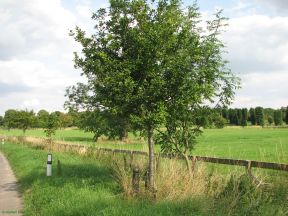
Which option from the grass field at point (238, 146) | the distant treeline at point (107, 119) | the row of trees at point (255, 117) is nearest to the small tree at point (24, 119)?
the distant treeline at point (107, 119)

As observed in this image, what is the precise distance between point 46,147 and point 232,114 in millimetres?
114890

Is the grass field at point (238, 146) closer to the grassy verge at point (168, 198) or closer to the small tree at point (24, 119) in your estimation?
the grassy verge at point (168, 198)

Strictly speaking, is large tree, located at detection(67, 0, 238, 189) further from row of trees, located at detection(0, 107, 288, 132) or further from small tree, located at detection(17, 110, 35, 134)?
small tree, located at detection(17, 110, 35, 134)

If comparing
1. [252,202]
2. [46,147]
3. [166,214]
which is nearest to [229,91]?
[252,202]

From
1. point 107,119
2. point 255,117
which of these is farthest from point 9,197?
point 255,117

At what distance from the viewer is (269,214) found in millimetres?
7641

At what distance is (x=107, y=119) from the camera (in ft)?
39.3

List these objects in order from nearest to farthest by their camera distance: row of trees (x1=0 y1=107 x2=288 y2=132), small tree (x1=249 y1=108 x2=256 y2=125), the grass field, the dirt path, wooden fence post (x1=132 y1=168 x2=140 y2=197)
→ 1. wooden fence post (x1=132 y1=168 x2=140 y2=197)
2. the dirt path
3. row of trees (x1=0 y1=107 x2=288 y2=132)
4. the grass field
5. small tree (x1=249 y1=108 x2=256 y2=125)

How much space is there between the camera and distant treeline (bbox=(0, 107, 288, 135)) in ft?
39.7

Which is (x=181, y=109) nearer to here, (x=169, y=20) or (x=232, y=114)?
(x=169, y=20)

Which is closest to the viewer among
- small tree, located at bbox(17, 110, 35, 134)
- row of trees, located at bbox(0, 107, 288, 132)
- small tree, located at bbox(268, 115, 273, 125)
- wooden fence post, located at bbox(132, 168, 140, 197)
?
wooden fence post, located at bbox(132, 168, 140, 197)

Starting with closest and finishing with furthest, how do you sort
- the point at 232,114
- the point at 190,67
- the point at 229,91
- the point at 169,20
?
1. the point at 169,20
2. the point at 190,67
3. the point at 229,91
4. the point at 232,114

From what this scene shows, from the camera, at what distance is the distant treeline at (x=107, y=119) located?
12110 mm

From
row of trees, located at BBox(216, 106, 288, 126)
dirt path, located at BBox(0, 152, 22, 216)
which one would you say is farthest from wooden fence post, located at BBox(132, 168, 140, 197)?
row of trees, located at BBox(216, 106, 288, 126)
